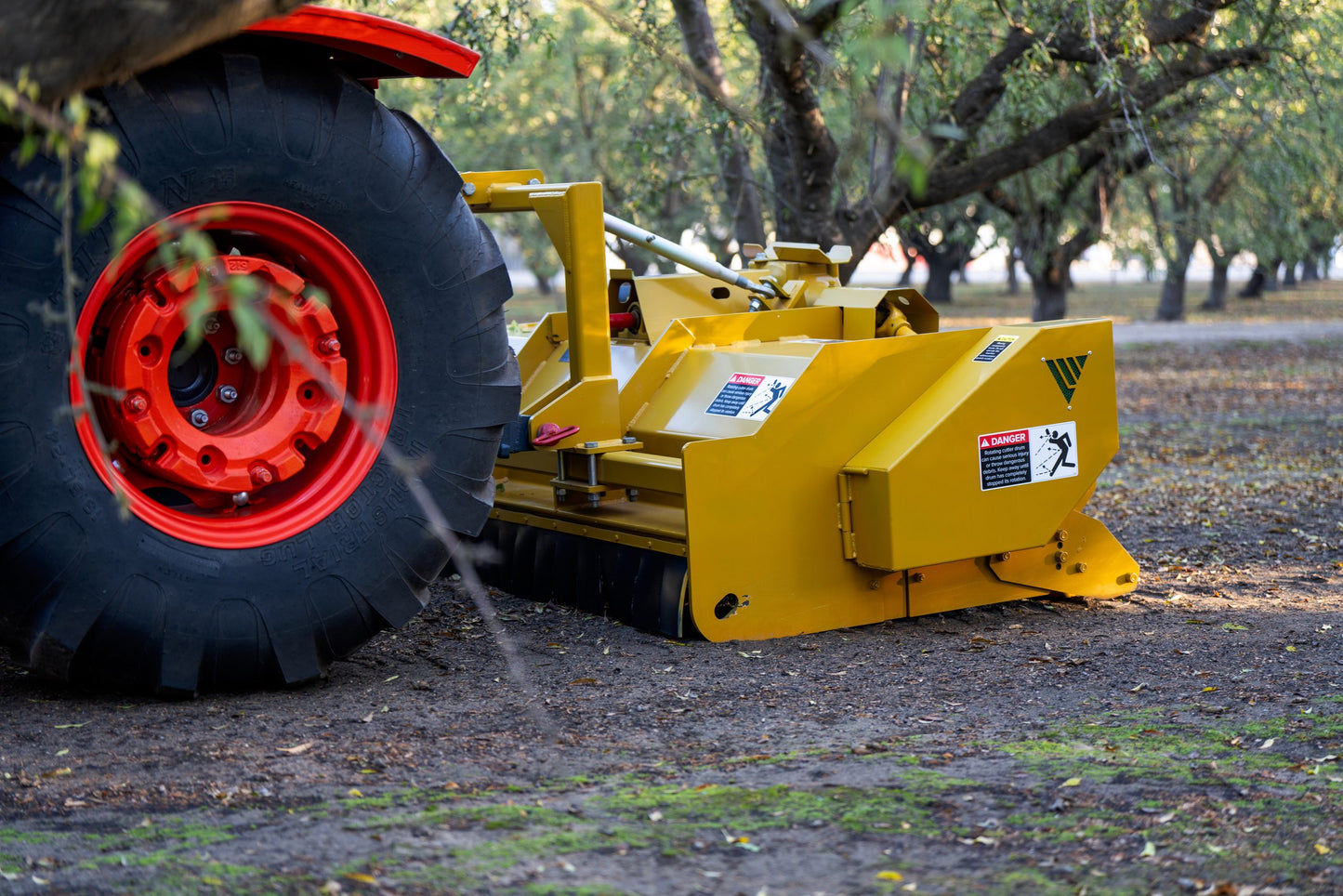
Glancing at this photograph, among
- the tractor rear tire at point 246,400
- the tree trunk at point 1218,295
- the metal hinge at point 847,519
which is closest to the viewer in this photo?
the tractor rear tire at point 246,400

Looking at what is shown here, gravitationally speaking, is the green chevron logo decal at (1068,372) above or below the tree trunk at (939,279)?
below

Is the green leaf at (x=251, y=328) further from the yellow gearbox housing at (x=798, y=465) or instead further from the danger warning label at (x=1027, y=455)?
the danger warning label at (x=1027, y=455)

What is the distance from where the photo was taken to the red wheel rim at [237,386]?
3.31 meters

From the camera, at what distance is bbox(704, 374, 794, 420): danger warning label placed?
15.3 ft

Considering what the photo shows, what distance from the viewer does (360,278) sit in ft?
12.0

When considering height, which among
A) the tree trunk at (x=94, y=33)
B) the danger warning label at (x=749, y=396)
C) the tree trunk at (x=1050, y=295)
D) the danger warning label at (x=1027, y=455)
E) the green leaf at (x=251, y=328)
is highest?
the tree trunk at (x=1050, y=295)

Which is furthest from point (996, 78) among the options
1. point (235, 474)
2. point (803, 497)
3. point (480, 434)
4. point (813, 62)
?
point (235, 474)

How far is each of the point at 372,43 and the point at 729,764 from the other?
1990mm

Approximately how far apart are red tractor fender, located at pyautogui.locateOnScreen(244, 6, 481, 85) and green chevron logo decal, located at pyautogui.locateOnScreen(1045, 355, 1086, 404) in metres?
2.34

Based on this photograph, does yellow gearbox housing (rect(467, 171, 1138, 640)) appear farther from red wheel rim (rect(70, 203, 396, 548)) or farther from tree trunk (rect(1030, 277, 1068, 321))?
tree trunk (rect(1030, 277, 1068, 321))

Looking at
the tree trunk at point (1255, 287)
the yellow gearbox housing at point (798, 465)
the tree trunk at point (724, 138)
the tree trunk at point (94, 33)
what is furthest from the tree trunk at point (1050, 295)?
the tree trunk at point (1255, 287)

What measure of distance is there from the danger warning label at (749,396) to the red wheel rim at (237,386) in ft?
4.68

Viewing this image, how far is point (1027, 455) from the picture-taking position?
15.9 ft

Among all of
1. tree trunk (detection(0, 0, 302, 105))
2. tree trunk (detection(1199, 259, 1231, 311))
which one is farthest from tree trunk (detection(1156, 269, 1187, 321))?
tree trunk (detection(0, 0, 302, 105))
